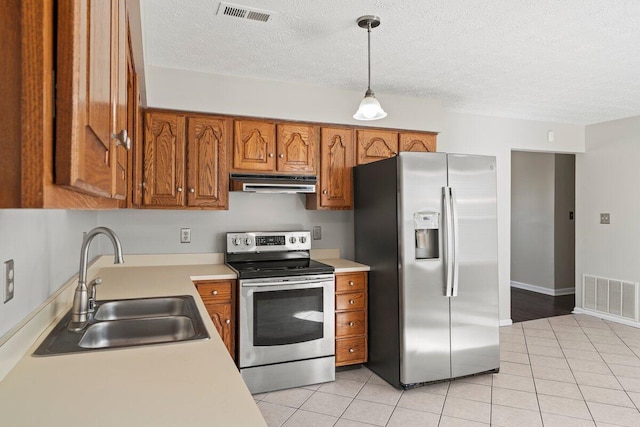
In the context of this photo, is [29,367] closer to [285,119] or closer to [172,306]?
[172,306]

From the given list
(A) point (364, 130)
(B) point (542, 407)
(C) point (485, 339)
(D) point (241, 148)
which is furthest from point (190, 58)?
(B) point (542, 407)

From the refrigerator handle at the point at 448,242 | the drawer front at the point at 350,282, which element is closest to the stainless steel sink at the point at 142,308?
the drawer front at the point at 350,282

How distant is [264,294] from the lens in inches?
123

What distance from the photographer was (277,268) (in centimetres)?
329

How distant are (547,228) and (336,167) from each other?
4367mm

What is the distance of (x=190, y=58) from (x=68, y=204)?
2.81m

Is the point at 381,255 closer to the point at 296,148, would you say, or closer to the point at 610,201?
the point at 296,148

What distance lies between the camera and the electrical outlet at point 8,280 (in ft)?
4.02

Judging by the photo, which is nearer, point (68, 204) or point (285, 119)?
point (68, 204)

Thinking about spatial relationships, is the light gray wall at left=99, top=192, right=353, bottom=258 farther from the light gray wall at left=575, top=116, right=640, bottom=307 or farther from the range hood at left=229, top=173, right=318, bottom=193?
the light gray wall at left=575, top=116, right=640, bottom=307

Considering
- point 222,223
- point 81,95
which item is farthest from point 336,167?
point 81,95

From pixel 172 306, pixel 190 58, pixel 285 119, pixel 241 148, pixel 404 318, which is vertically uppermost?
pixel 190 58

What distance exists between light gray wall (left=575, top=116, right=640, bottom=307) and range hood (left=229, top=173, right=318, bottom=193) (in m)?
3.75

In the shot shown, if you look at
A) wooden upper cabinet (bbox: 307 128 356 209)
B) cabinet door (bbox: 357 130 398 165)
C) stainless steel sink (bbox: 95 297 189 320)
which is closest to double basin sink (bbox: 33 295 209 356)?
stainless steel sink (bbox: 95 297 189 320)
